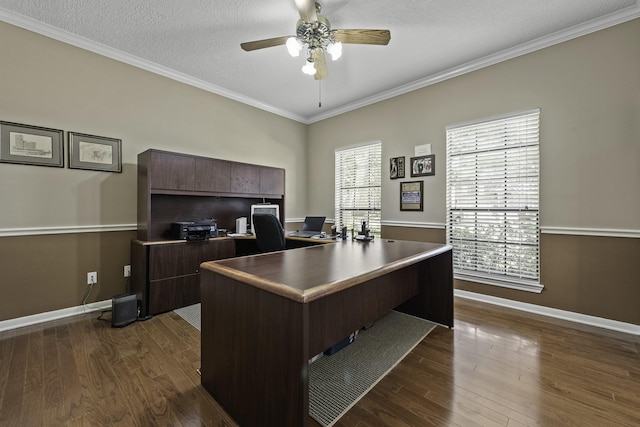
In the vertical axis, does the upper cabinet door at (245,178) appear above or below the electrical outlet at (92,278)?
above

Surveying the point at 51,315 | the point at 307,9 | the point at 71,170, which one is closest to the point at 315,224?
the point at 307,9

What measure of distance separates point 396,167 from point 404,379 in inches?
115

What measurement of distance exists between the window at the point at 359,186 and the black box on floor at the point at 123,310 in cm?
314

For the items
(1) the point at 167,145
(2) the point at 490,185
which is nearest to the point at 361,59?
(2) the point at 490,185

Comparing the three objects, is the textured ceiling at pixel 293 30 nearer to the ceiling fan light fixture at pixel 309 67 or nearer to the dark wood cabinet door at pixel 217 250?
the ceiling fan light fixture at pixel 309 67

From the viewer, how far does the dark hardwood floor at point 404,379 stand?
1454 mm

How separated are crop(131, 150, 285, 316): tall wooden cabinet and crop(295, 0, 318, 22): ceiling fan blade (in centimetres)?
206

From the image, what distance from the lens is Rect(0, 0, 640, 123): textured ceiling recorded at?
7.75 feet

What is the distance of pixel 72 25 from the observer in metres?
2.61

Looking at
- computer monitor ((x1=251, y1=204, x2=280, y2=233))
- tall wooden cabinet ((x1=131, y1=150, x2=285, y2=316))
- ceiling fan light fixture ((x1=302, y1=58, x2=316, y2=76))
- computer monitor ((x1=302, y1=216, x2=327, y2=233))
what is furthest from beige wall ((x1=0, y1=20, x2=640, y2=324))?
ceiling fan light fixture ((x1=302, y1=58, x2=316, y2=76))

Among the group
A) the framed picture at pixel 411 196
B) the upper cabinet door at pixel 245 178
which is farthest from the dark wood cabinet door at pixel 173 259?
the framed picture at pixel 411 196

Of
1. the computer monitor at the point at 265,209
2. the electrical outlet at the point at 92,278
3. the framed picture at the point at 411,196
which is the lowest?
the electrical outlet at the point at 92,278

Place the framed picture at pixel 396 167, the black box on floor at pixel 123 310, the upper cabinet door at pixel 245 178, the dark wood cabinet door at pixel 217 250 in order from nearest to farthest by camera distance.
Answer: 1. the black box on floor at pixel 123 310
2. the dark wood cabinet door at pixel 217 250
3. the upper cabinet door at pixel 245 178
4. the framed picture at pixel 396 167

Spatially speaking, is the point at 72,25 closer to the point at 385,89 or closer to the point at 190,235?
the point at 190,235
